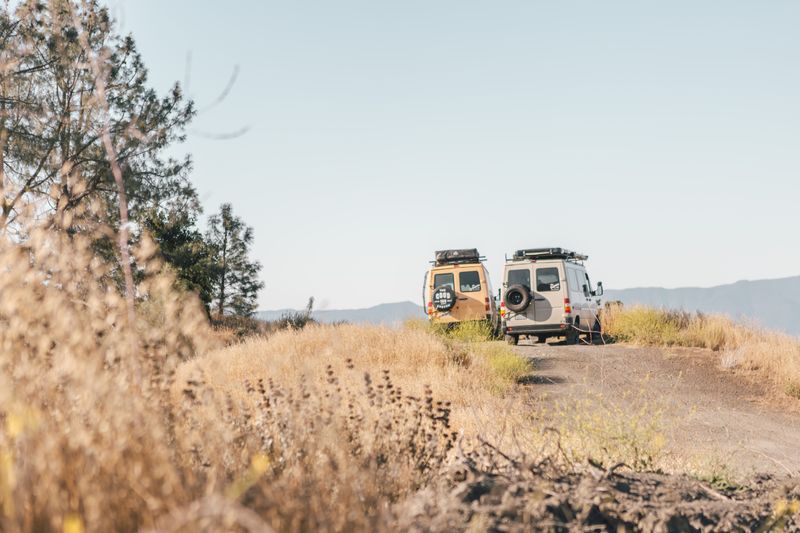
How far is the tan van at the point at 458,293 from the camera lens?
18875 mm

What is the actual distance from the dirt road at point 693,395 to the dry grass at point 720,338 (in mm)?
377

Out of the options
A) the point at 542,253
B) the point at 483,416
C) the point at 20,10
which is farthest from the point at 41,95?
the point at 483,416

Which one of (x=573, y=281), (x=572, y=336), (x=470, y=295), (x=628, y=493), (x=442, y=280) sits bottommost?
(x=628, y=493)

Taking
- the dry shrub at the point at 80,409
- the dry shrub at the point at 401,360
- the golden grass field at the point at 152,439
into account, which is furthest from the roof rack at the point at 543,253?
the dry shrub at the point at 80,409

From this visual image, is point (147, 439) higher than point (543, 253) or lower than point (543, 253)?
lower

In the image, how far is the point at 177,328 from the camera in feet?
10.3

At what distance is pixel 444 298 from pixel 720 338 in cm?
643

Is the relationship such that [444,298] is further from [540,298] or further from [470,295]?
[540,298]

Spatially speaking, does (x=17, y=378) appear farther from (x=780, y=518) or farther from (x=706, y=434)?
(x=706, y=434)

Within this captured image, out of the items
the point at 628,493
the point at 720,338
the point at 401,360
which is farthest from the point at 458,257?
the point at 628,493

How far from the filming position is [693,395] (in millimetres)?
11227

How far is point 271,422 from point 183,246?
65.2 ft

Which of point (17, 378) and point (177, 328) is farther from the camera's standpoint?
point (177, 328)

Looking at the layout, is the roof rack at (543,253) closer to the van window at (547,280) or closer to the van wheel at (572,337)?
the van window at (547,280)
